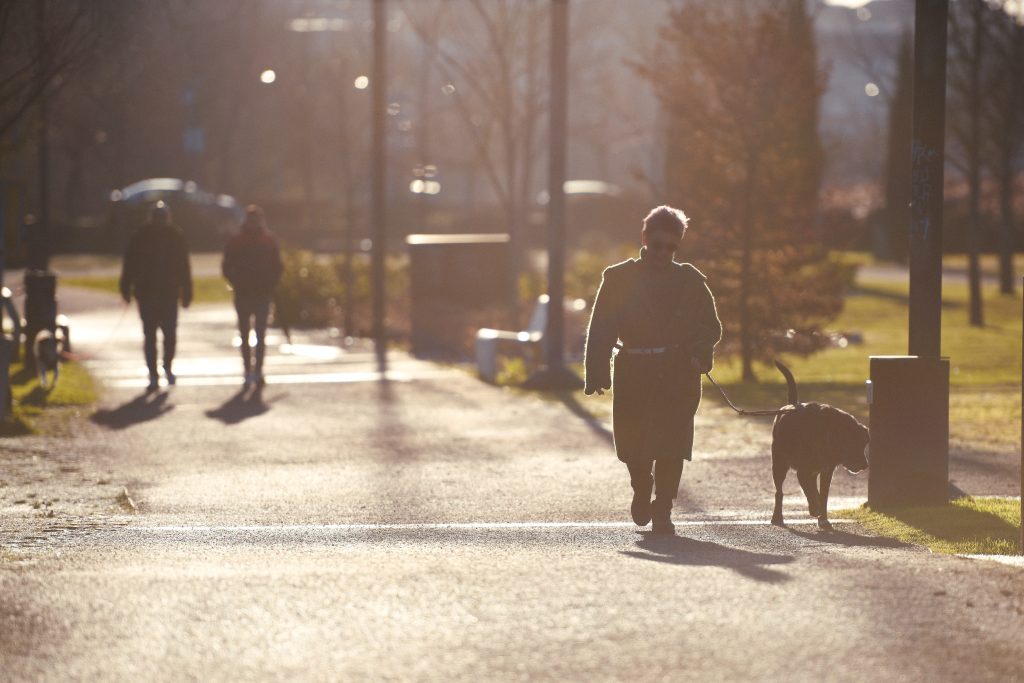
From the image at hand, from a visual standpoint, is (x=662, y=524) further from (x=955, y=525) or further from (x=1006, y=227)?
(x=1006, y=227)

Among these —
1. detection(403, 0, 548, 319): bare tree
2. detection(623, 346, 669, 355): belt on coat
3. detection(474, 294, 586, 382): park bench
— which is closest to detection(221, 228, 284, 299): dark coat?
detection(474, 294, 586, 382): park bench

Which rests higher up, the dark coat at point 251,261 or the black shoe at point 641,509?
the dark coat at point 251,261

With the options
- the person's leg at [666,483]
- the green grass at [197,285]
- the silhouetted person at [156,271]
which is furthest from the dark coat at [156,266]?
the green grass at [197,285]

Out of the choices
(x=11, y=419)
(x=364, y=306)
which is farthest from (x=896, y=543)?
(x=364, y=306)

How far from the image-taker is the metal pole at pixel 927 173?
10.3 meters

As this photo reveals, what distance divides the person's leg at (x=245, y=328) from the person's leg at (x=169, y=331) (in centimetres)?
69

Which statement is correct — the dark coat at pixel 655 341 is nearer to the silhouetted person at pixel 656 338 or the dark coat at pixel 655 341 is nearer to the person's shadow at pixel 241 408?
the silhouetted person at pixel 656 338

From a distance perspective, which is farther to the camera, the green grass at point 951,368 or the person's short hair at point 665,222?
the green grass at point 951,368

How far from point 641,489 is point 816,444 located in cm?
106

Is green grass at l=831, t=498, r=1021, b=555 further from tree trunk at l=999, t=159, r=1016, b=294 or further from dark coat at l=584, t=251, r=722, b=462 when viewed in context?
tree trunk at l=999, t=159, r=1016, b=294

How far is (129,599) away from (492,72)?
3311 cm

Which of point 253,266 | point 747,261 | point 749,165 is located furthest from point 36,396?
point 749,165

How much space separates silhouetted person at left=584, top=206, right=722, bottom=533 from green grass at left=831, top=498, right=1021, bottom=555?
1.38 m

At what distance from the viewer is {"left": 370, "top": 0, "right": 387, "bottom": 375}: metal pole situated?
92.0 ft
